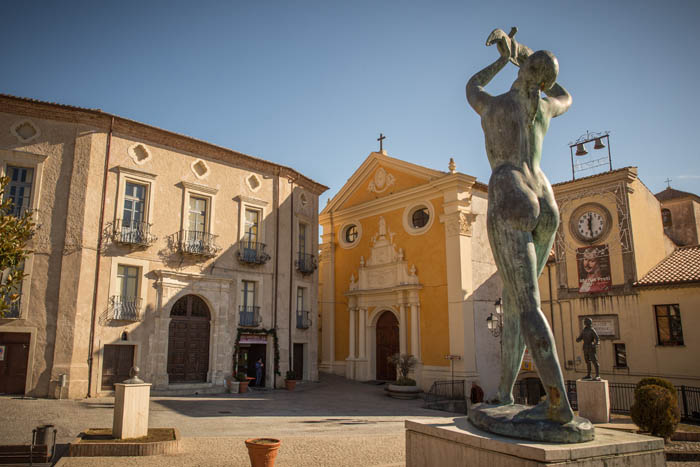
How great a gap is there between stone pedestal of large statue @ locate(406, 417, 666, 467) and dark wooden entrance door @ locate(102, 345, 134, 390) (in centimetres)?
1675

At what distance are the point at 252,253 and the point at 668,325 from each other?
19.1 metres

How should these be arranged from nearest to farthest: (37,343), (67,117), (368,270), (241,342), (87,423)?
1. (87,423)
2. (37,343)
3. (67,117)
4. (241,342)
5. (368,270)

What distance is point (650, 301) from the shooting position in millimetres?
22938

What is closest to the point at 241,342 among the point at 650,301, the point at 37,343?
the point at 37,343

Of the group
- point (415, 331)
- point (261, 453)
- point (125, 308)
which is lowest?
point (261, 453)

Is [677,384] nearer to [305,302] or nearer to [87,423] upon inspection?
[305,302]

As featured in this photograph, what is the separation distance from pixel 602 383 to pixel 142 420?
11.5 m

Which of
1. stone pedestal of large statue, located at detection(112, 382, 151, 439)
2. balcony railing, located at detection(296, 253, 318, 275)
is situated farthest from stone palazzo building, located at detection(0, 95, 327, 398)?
stone pedestal of large statue, located at detection(112, 382, 151, 439)

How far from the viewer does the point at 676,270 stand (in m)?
23.4

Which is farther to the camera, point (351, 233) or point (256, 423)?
point (351, 233)

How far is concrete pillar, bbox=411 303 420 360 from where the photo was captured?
24.5m

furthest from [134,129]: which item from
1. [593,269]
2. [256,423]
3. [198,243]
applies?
[593,269]

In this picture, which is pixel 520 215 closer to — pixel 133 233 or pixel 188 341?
pixel 133 233

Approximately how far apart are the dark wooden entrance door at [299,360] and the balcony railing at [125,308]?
27.7ft
